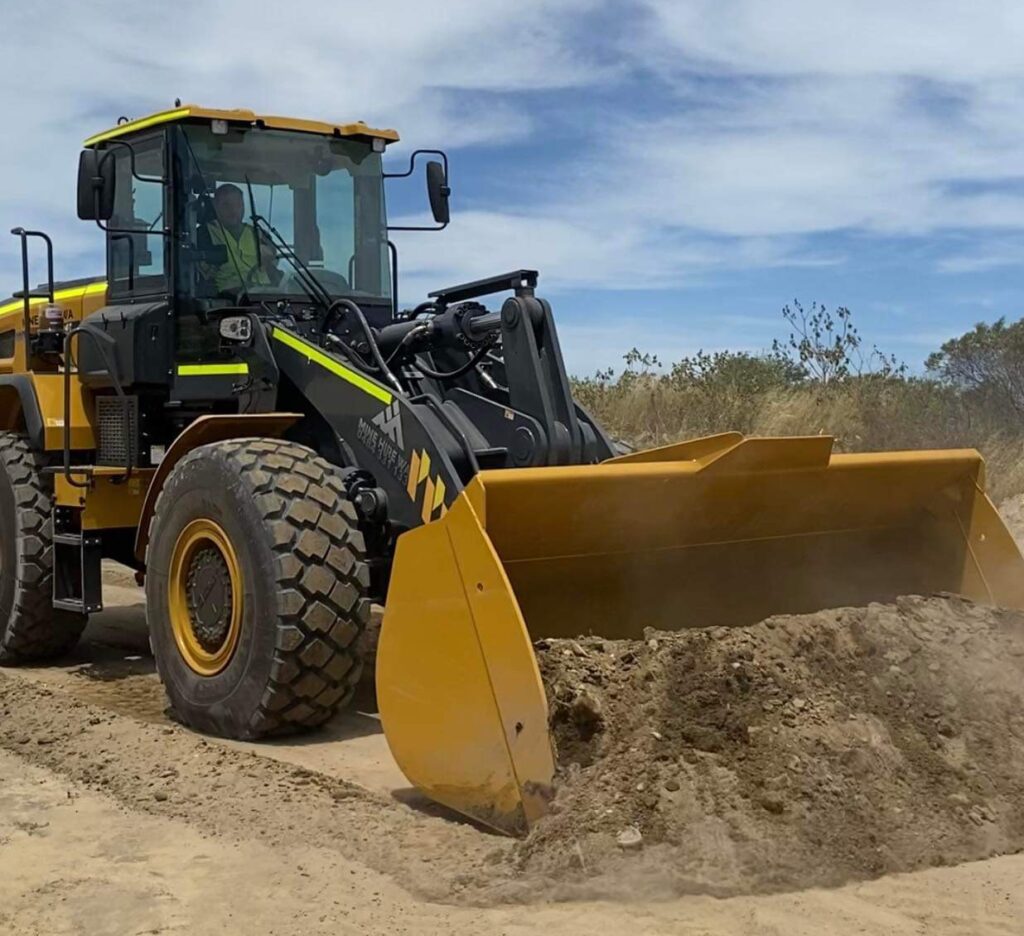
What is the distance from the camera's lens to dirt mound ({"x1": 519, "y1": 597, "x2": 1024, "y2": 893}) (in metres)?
3.81

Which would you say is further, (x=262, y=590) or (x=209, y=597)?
(x=209, y=597)

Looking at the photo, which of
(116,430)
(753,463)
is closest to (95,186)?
(116,430)

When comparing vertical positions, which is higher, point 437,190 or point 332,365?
point 437,190

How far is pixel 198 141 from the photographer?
22.4 ft

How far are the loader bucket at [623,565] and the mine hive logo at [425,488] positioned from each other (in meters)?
0.63

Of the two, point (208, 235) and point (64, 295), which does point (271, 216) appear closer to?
point (208, 235)

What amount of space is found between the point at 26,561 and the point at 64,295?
186 centimetres

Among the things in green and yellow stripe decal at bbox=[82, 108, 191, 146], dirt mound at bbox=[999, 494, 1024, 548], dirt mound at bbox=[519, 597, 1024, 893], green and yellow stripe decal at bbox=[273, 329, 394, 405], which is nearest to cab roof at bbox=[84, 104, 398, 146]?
green and yellow stripe decal at bbox=[82, 108, 191, 146]

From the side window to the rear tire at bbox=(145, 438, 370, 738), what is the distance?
1517 millimetres

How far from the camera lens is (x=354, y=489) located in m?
5.82

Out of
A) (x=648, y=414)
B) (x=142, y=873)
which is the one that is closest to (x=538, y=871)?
(x=142, y=873)

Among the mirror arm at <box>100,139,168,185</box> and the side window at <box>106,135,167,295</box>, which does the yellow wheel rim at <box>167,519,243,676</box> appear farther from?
the mirror arm at <box>100,139,168,185</box>

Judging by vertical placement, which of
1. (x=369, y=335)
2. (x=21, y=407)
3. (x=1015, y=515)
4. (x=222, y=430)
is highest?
(x=369, y=335)

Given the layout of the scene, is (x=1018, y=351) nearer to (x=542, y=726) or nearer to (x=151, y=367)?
(x=151, y=367)
